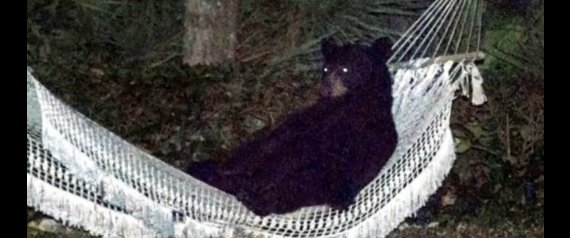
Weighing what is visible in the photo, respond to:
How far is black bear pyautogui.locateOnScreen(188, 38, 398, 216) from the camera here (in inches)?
145

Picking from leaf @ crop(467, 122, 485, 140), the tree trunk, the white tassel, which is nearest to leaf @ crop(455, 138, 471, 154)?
leaf @ crop(467, 122, 485, 140)

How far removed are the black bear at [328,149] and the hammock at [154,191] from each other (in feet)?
0.15

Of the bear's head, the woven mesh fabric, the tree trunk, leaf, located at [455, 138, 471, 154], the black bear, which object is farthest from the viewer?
the tree trunk

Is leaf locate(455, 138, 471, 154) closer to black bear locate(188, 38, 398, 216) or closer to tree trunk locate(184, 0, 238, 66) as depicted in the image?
black bear locate(188, 38, 398, 216)

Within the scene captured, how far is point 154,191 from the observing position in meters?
3.54

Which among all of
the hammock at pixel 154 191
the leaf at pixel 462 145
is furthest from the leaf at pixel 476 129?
the hammock at pixel 154 191

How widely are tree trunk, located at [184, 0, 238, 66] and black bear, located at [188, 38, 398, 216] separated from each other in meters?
1.67

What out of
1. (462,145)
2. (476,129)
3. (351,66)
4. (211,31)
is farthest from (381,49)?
(211,31)

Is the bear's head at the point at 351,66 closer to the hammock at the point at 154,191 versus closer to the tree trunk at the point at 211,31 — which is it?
the hammock at the point at 154,191

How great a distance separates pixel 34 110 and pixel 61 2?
2893 mm

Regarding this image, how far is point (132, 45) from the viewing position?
6152 mm

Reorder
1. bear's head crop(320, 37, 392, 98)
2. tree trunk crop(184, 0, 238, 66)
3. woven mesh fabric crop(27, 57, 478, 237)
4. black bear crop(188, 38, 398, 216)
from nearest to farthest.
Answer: woven mesh fabric crop(27, 57, 478, 237) → black bear crop(188, 38, 398, 216) → bear's head crop(320, 37, 392, 98) → tree trunk crop(184, 0, 238, 66)

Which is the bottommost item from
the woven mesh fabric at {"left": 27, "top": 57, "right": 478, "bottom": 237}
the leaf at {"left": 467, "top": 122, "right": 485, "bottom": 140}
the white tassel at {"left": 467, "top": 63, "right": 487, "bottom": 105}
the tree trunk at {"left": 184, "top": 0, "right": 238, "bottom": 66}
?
the woven mesh fabric at {"left": 27, "top": 57, "right": 478, "bottom": 237}
